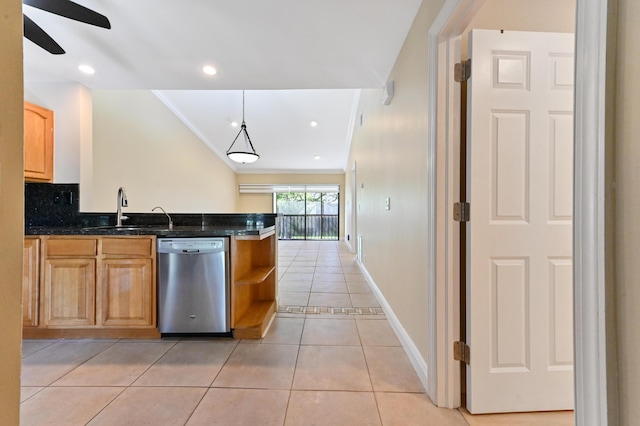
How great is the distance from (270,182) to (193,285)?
7248 mm

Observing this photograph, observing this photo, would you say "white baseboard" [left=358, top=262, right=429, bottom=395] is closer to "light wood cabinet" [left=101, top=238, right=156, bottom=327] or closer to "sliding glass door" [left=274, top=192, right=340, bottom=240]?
"light wood cabinet" [left=101, top=238, right=156, bottom=327]

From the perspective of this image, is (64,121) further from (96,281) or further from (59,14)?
(96,281)

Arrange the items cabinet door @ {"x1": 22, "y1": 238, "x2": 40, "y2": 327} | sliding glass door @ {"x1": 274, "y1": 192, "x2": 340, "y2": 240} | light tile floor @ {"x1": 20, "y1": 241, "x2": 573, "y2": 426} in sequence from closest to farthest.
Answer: light tile floor @ {"x1": 20, "y1": 241, "x2": 573, "y2": 426}
cabinet door @ {"x1": 22, "y1": 238, "x2": 40, "y2": 327}
sliding glass door @ {"x1": 274, "y1": 192, "x2": 340, "y2": 240}

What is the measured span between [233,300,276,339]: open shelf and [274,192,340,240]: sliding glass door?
22.0 ft

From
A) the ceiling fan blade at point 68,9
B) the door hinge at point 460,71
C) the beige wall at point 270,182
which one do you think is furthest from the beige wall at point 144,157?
the door hinge at point 460,71

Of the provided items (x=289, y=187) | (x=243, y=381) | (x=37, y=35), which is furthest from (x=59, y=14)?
(x=289, y=187)

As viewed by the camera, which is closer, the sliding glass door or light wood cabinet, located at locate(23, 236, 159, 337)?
light wood cabinet, located at locate(23, 236, 159, 337)

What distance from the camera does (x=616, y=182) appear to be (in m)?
0.53

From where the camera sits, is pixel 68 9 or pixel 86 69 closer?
pixel 68 9

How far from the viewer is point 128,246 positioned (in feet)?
6.79

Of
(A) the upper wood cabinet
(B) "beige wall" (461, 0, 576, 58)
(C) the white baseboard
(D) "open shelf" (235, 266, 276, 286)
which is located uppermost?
(B) "beige wall" (461, 0, 576, 58)

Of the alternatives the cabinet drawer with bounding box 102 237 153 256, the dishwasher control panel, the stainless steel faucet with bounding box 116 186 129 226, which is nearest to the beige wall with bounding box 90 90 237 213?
the stainless steel faucet with bounding box 116 186 129 226

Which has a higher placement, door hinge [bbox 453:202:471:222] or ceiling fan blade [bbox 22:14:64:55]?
ceiling fan blade [bbox 22:14:64:55]

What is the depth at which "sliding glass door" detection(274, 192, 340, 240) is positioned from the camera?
9203 mm
